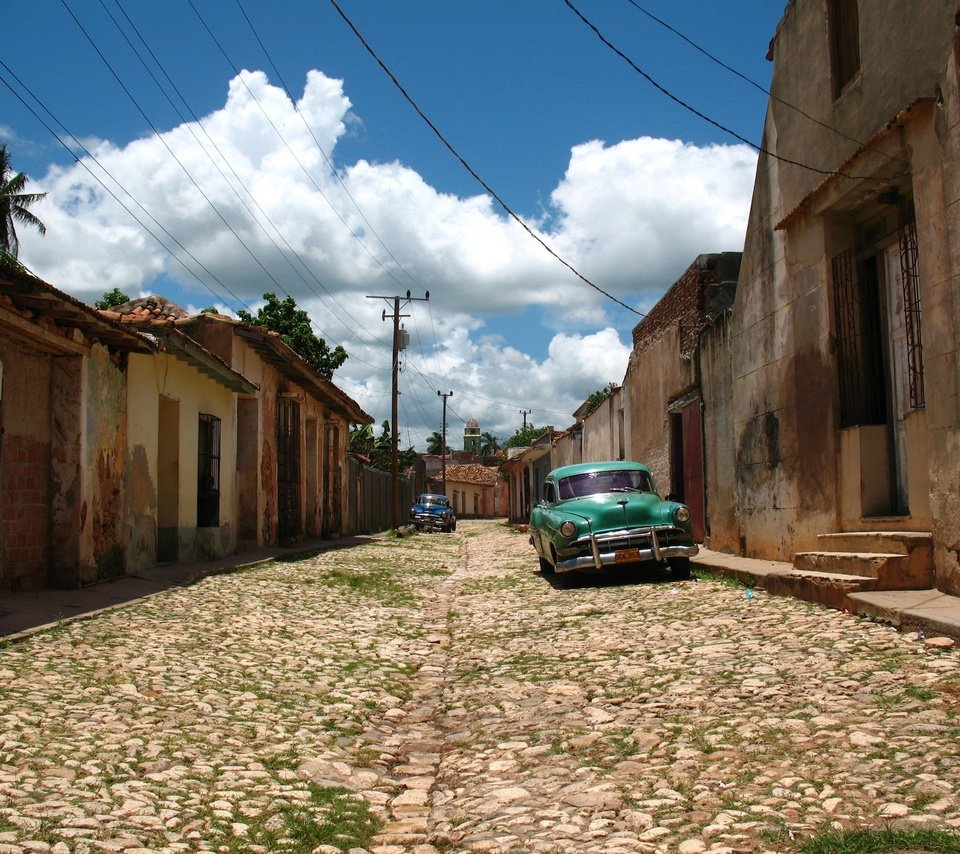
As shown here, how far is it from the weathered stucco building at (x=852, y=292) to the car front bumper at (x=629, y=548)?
48.9 inches

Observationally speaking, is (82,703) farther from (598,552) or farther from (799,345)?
(799,345)

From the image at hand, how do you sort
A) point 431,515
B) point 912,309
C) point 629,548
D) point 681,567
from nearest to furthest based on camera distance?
1. point 912,309
2. point 629,548
3. point 681,567
4. point 431,515

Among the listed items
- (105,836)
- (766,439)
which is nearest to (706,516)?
(766,439)

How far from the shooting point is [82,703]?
198 inches

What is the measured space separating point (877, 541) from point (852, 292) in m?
2.80

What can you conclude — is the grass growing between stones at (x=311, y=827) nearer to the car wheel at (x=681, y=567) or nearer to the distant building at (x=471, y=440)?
the car wheel at (x=681, y=567)

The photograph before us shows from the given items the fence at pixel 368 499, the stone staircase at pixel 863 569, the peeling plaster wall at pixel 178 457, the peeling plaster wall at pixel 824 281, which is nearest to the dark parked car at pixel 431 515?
the fence at pixel 368 499

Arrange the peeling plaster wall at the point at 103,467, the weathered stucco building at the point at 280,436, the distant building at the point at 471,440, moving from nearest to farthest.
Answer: the peeling plaster wall at the point at 103,467, the weathered stucco building at the point at 280,436, the distant building at the point at 471,440

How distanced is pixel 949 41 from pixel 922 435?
10.7 ft

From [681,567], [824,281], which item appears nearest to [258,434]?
[681,567]

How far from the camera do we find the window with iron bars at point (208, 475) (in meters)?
15.2

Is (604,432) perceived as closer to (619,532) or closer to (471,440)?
(619,532)

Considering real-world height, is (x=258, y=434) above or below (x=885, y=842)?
above

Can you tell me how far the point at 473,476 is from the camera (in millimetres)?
72438
